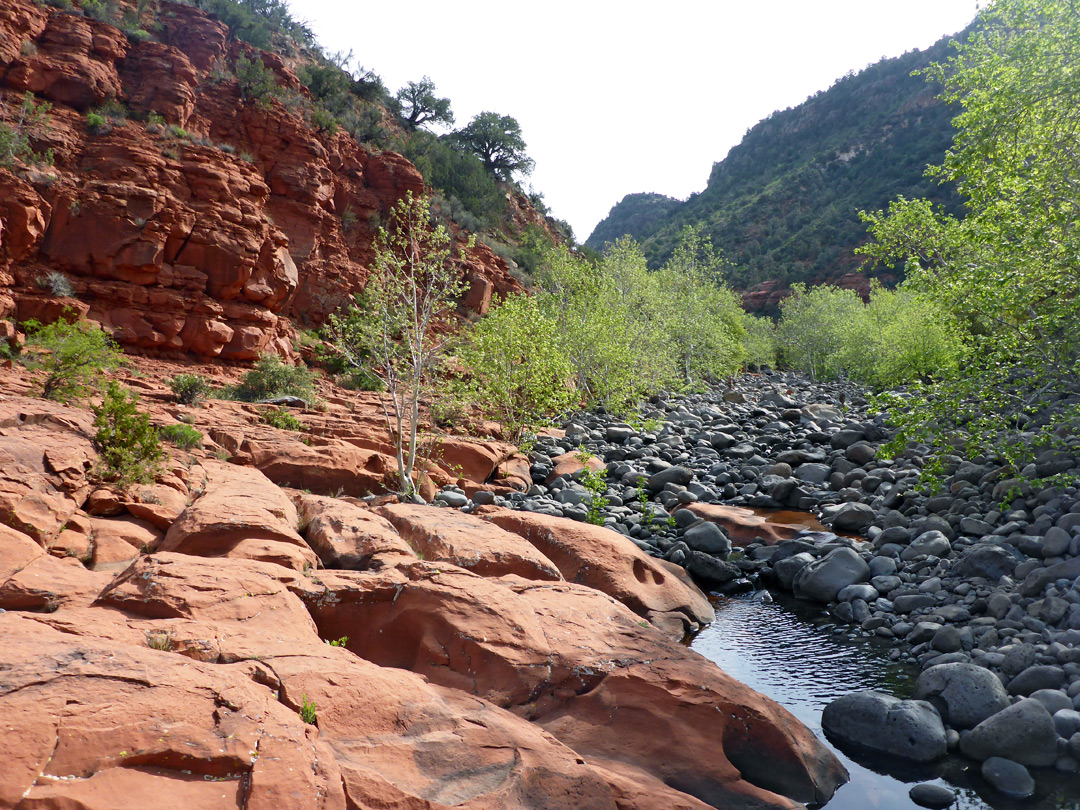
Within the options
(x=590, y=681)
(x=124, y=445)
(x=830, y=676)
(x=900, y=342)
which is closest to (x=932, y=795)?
(x=830, y=676)

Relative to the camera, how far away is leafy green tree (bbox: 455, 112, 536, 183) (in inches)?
1772

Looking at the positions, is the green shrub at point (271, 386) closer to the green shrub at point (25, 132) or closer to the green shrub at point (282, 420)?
the green shrub at point (282, 420)

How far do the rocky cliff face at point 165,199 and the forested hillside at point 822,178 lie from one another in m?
61.6

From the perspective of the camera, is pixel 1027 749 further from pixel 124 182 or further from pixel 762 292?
pixel 762 292

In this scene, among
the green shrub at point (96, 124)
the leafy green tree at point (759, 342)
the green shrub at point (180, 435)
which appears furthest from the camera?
the leafy green tree at point (759, 342)

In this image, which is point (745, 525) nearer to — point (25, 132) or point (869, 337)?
point (25, 132)

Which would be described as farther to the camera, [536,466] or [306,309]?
[306,309]

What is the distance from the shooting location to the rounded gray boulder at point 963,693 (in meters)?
5.64

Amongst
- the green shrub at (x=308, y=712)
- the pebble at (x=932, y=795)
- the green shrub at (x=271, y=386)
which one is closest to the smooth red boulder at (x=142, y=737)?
the green shrub at (x=308, y=712)

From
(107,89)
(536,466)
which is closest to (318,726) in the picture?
(536,466)

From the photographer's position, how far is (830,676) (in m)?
6.80

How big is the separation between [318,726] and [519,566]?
375 centimetres

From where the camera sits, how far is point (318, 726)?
3572 mm

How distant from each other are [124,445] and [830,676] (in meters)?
7.85
